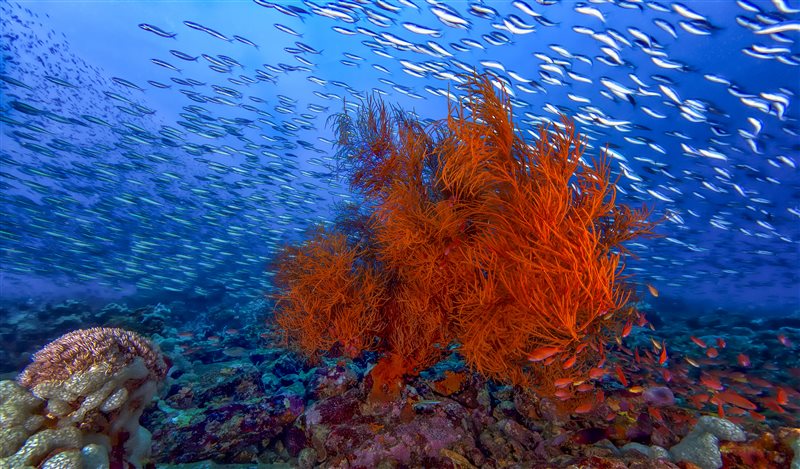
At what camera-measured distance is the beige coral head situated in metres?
4.02

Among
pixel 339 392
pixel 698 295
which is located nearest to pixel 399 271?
pixel 339 392

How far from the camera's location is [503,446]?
14.1 feet

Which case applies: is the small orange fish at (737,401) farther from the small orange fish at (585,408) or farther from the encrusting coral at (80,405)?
the encrusting coral at (80,405)

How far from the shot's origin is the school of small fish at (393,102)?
35.3 feet

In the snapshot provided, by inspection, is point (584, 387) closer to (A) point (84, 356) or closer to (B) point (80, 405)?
(B) point (80, 405)

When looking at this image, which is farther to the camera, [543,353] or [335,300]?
[335,300]

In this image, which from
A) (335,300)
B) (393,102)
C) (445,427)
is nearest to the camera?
(445,427)

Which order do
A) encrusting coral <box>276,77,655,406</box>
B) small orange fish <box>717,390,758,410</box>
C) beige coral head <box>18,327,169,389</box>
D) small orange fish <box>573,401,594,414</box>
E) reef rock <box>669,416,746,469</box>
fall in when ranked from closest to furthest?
reef rock <box>669,416,746,469</box> → encrusting coral <box>276,77,655,406</box> → beige coral head <box>18,327,169,389</box> → small orange fish <box>573,401,594,414</box> → small orange fish <box>717,390,758,410</box>

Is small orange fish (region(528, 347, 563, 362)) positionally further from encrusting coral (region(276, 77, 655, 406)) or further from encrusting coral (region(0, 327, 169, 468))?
encrusting coral (region(0, 327, 169, 468))

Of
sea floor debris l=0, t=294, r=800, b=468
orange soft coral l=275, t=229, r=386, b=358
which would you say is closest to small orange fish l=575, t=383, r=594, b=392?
sea floor debris l=0, t=294, r=800, b=468

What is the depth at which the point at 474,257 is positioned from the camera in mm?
4711

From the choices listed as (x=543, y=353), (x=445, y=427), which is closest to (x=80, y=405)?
(x=445, y=427)

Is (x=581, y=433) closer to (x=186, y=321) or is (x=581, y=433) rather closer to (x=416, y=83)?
(x=186, y=321)

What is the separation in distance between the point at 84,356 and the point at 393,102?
763 inches
